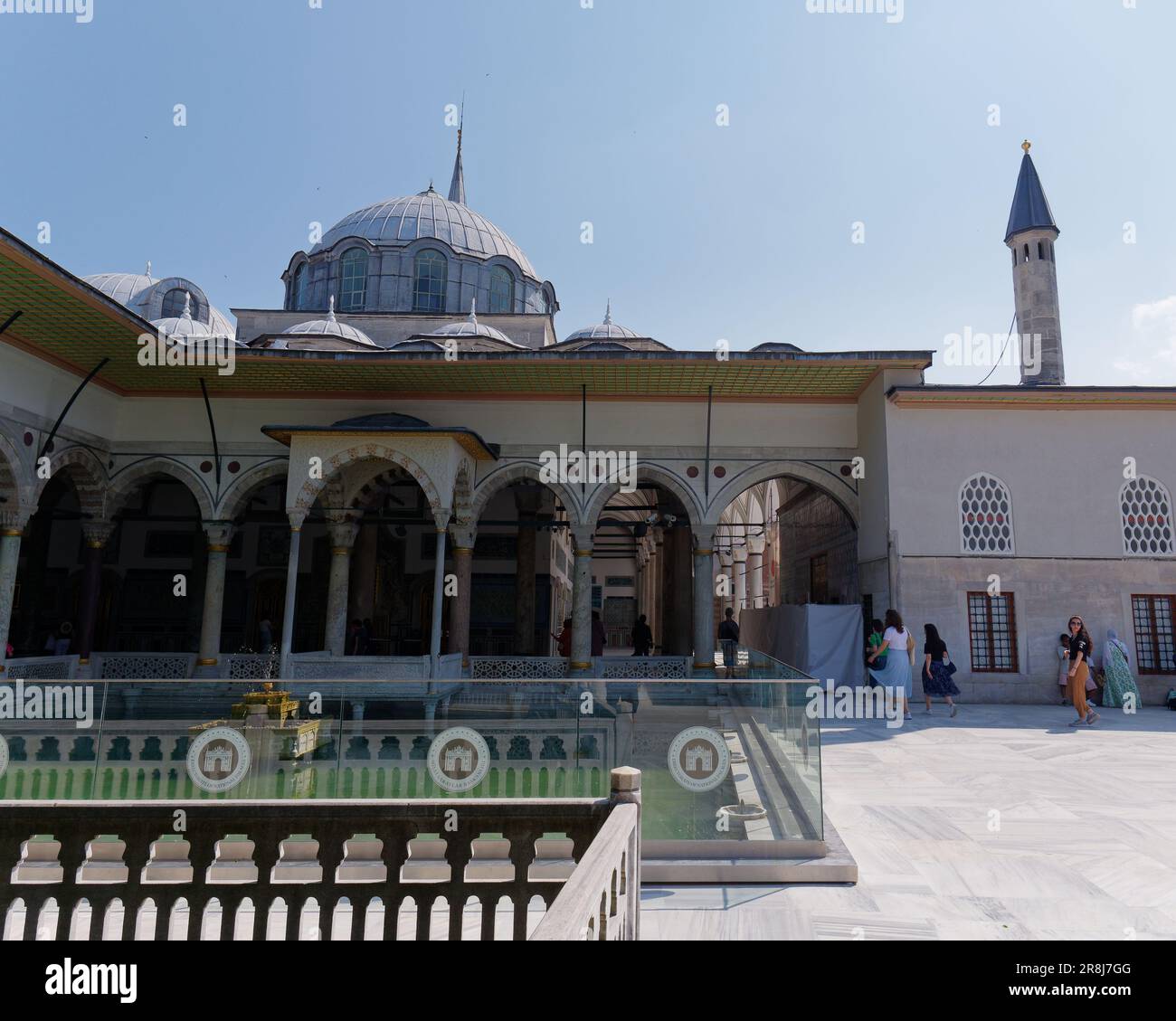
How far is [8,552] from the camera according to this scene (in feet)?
32.5

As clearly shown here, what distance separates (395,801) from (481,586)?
1283cm

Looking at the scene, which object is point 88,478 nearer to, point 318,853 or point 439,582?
point 439,582

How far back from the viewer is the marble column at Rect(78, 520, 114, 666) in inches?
442

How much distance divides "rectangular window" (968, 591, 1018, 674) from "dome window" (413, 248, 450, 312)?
13.5 m

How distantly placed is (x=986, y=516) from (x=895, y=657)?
2.88 metres

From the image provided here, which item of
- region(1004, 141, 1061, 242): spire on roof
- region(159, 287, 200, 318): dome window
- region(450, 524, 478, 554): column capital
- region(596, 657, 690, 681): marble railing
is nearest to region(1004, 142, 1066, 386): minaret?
region(1004, 141, 1061, 242): spire on roof

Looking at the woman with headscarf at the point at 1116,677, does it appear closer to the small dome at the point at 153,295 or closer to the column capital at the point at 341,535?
the column capital at the point at 341,535

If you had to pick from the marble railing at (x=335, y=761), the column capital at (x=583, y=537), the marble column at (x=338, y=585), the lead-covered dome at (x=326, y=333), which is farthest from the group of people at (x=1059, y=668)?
the lead-covered dome at (x=326, y=333)

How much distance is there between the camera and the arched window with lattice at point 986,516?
989cm

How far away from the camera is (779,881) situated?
366 cm

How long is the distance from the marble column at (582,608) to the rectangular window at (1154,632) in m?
7.21

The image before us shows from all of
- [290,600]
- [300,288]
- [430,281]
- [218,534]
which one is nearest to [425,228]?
[430,281]

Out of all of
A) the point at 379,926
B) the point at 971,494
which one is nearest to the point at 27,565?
the point at 379,926

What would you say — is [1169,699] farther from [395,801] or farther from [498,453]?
[395,801]
